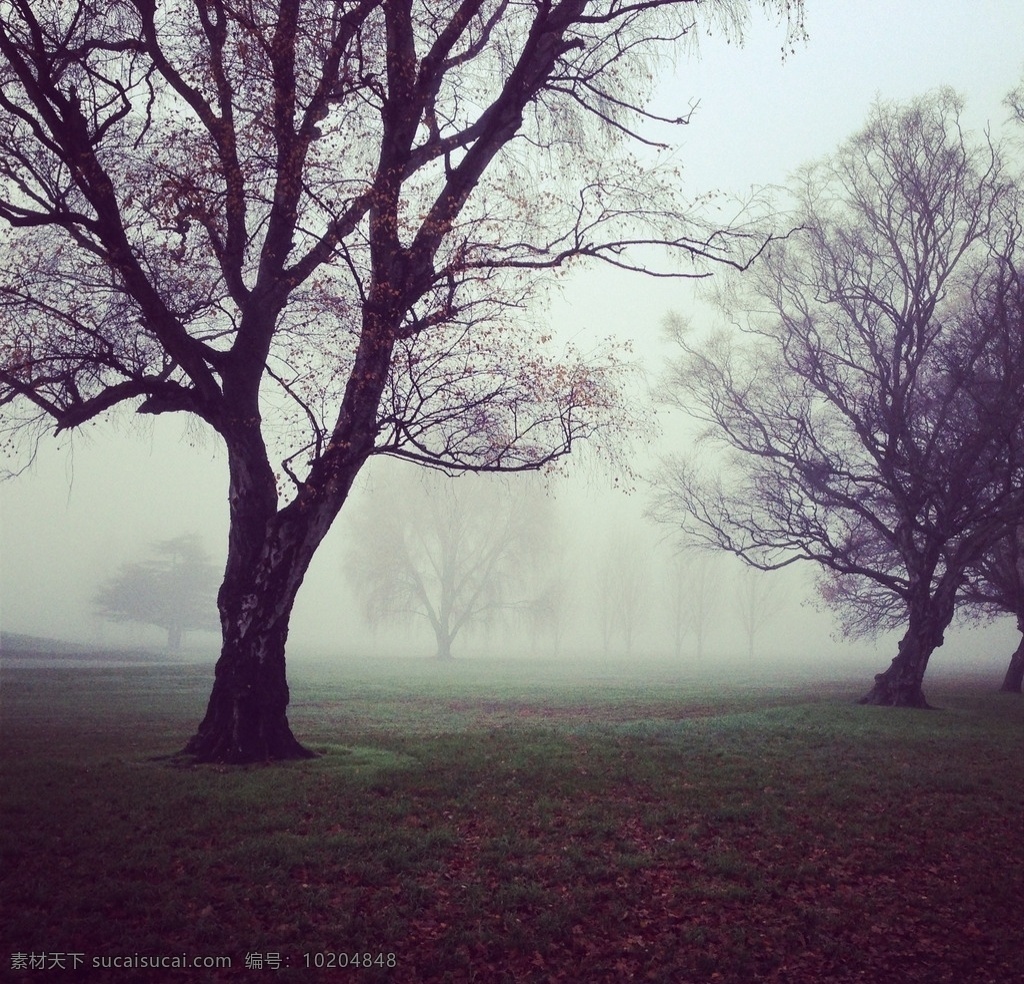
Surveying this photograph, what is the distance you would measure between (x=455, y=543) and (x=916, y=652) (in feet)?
131

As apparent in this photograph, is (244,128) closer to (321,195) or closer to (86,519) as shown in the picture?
(321,195)

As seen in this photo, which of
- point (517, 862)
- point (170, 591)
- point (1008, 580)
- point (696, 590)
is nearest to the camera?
point (517, 862)

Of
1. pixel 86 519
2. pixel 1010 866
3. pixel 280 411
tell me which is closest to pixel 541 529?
pixel 280 411

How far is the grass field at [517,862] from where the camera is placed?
18.0 ft

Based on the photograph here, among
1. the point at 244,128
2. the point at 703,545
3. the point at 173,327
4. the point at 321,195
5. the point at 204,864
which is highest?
the point at 244,128

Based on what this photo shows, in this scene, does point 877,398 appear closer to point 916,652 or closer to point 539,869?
point 916,652

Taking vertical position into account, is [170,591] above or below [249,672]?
below

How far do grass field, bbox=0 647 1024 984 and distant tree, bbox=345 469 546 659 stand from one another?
4155cm

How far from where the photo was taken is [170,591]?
70438mm

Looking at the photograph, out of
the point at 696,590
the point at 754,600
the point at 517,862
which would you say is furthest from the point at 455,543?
the point at 517,862

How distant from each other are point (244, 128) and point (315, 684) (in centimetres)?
2336

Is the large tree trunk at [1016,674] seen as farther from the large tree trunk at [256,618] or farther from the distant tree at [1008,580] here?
the large tree trunk at [256,618]

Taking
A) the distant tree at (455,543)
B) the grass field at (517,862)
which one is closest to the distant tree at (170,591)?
the distant tree at (455,543)

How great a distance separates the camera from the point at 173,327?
33.7ft
